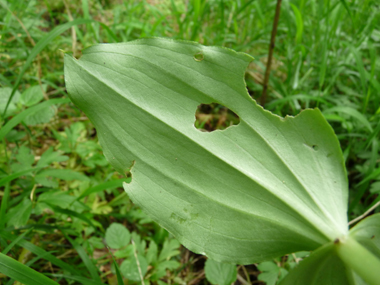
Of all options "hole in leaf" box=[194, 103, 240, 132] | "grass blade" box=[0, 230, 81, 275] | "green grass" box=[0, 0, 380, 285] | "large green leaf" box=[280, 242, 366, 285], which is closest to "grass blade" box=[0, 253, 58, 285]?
"green grass" box=[0, 0, 380, 285]

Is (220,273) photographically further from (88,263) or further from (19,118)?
(19,118)

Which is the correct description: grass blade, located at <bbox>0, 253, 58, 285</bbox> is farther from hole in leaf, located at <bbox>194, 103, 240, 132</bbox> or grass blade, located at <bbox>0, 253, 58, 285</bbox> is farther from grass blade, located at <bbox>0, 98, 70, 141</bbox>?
hole in leaf, located at <bbox>194, 103, 240, 132</bbox>

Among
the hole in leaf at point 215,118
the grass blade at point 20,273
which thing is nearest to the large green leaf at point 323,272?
the grass blade at point 20,273

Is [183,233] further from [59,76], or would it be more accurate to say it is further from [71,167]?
[59,76]

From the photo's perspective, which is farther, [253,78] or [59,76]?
[253,78]

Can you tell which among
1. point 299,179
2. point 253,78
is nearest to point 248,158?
point 299,179

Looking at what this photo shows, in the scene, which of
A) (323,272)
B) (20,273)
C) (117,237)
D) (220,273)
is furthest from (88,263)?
(323,272)
